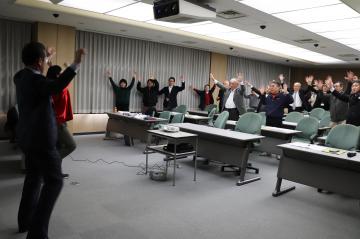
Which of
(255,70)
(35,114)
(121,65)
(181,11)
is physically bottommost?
(35,114)

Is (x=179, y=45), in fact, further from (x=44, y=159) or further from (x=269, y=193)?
(x=44, y=159)

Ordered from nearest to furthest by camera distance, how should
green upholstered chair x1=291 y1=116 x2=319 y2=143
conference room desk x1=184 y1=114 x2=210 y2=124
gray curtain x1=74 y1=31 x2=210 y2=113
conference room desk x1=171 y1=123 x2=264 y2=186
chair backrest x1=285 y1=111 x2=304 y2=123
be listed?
conference room desk x1=171 y1=123 x2=264 y2=186
green upholstered chair x1=291 y1=116 x2=319 y2=143
chair backrest x1=285 y1=111 x2=304 y2=123
conference room desk x1=184 y1=114 x2=210 y2=124
gray curtain x1=74 y1=31 x2=210 y2=113

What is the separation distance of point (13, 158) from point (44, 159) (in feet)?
11.6

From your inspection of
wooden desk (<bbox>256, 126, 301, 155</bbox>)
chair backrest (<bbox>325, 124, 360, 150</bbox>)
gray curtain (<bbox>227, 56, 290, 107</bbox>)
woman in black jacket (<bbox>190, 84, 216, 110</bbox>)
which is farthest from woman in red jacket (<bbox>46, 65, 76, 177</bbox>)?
gray curtain (<bbox>227, 56, 290, 107</bbox>)

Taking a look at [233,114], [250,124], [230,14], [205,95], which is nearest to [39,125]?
[250,124]

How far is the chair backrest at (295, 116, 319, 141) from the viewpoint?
5.75 m

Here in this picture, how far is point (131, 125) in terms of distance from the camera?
666 cm

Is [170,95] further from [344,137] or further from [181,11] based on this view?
[344,137]

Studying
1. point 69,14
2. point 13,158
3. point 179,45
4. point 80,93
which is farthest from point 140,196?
point 179,45

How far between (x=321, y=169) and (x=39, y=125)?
3262mm

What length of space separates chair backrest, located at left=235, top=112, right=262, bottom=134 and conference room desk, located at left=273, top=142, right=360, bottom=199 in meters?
1.25

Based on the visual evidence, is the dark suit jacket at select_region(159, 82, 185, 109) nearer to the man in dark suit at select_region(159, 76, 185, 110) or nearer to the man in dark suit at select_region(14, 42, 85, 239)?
the man in dark suit at select_region(159, 76, 185, 110)

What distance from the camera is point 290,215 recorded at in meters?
3.46

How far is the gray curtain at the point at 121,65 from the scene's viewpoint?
7973 mm
